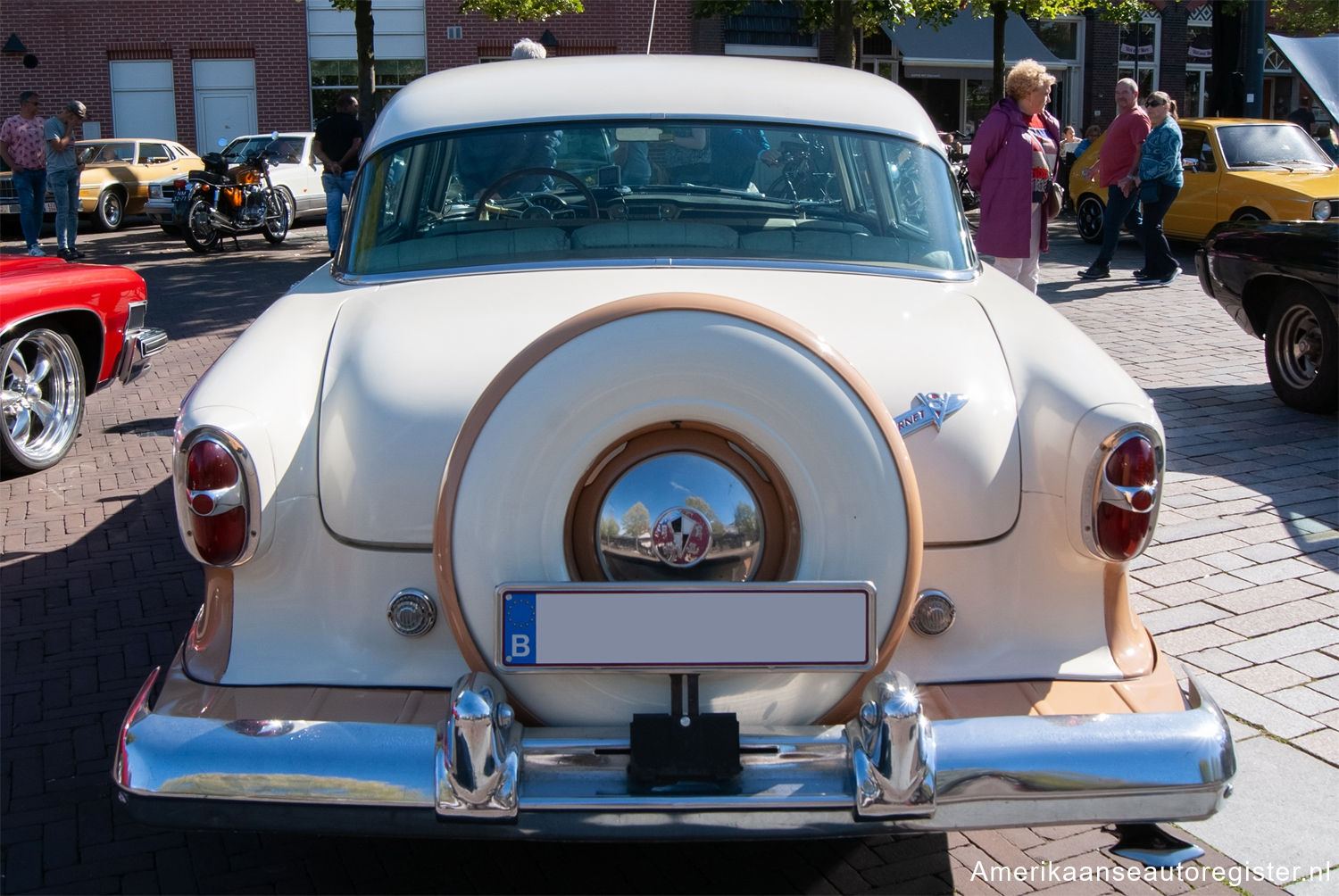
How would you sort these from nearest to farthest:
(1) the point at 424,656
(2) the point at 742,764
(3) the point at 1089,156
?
(2) the point at 742,764 → (1) the point at 424,656 → (3) the point at 1089,156

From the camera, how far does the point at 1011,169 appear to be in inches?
317

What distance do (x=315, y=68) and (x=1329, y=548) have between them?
26.2m

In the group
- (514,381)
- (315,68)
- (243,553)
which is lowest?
(243,553)

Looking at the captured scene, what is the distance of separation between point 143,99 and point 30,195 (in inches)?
554

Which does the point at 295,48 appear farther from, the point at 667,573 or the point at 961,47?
the point at 667,573

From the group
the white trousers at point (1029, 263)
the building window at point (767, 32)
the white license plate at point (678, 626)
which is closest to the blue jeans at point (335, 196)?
the white trousers at point (1029, 263)

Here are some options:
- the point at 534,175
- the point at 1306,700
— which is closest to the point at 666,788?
the point at 534,175

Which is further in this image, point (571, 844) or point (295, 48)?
point (295, 48)

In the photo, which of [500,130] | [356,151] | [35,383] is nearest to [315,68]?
[356,151]

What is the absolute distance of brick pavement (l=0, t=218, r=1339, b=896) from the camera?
117 inches

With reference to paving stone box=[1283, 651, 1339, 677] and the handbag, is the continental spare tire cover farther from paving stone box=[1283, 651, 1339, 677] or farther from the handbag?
the handbag

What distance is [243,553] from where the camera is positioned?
104 inches

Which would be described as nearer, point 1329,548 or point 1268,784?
point 1268,784

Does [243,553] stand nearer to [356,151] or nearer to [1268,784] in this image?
[1268,784]
